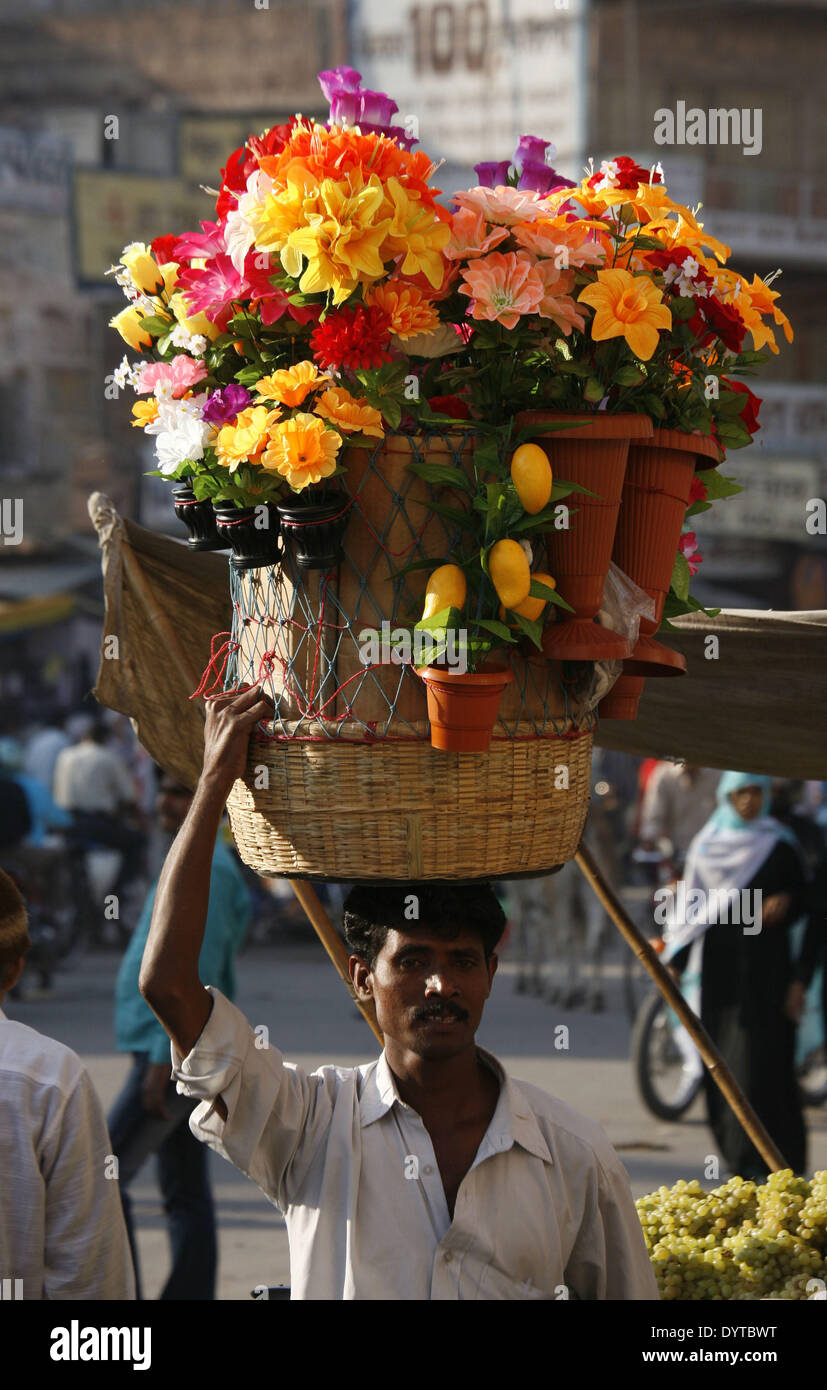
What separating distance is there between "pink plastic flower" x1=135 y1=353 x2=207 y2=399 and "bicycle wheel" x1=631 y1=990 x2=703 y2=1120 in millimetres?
5618

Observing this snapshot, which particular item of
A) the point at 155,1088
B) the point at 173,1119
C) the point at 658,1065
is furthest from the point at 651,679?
the point at 658,1065

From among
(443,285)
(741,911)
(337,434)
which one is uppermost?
(443,285)

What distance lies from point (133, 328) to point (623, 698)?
0.95 metres

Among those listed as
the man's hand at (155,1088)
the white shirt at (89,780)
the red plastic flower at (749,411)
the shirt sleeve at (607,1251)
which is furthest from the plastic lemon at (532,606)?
the white shirt at (89,780)

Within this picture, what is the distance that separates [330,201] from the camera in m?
2.05

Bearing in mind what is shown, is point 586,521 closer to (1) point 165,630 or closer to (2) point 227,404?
(2) point 227,404

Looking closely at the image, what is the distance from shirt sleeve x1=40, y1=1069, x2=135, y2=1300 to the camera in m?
2.33

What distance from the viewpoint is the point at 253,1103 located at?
2252 mm

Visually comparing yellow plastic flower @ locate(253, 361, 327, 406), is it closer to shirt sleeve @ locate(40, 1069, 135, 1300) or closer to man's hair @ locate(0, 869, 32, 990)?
man's hair @ locate(0, 869, 32, 990)

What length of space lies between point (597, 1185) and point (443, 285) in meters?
1.32

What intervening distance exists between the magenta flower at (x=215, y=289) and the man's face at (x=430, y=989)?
3.06ft

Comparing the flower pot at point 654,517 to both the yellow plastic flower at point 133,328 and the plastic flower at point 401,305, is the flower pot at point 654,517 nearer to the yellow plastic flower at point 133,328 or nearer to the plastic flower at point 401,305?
the plastic flower at point 401,305

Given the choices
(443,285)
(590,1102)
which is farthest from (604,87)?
(443,285)
